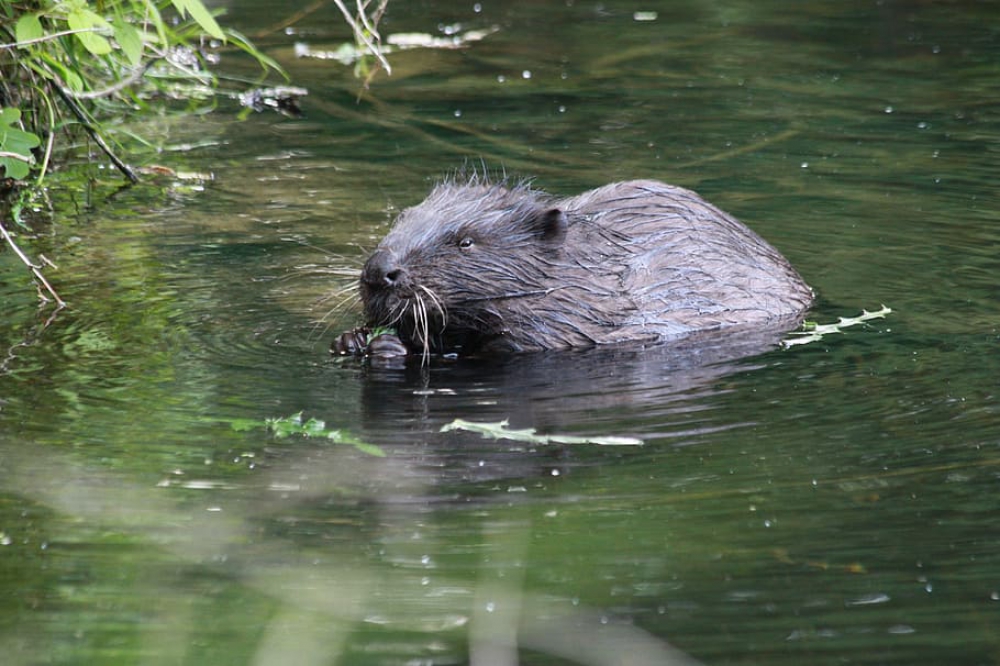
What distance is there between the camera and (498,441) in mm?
5121

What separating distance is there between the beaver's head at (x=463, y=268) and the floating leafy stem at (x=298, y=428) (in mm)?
961

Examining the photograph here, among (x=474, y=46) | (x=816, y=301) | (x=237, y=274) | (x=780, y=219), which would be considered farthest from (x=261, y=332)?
(x=474, y=46)

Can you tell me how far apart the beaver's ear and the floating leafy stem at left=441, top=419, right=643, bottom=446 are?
1.42m

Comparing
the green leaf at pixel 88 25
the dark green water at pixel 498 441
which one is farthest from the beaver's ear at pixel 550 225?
the green leaf at pixel 88 25

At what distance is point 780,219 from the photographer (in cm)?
820

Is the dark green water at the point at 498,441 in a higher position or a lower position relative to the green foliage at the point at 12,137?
lower

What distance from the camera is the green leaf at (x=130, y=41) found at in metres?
6.11

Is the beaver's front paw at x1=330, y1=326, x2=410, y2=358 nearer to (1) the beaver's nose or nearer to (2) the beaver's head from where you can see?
(2) the beaver's head

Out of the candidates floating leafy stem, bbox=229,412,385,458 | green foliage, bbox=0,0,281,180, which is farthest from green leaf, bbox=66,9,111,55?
floating leafy stem, bbox=229,412,385,458

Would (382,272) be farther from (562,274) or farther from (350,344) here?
(562,274)

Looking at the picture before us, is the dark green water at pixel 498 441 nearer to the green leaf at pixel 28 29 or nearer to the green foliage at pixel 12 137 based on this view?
the green foliage at pixel 12 137

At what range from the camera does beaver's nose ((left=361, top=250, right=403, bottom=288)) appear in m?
6.05

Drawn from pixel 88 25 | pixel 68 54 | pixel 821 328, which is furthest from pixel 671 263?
pixel 68 54

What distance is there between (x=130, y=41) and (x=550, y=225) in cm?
180
